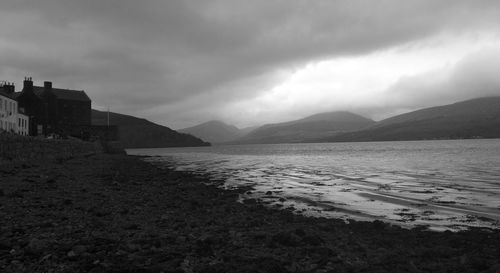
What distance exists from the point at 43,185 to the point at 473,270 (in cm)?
2373

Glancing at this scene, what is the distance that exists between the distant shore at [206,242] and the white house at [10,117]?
4943cm

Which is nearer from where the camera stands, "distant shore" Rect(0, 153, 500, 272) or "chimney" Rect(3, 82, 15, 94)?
"distant shore" Rect(0, 153, 500, 272)

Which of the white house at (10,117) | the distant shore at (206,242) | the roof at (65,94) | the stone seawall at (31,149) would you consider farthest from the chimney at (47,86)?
the distant shore at (206,242)

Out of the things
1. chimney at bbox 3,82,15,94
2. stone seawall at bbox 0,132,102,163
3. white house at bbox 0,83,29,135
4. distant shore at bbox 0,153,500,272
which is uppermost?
chimney at bbox 3,82,15,94

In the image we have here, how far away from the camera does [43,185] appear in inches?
858

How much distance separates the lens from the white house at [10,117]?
57.0 metres

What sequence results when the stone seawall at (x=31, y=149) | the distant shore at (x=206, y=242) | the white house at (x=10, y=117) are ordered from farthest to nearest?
the white house at (x=10, y=117) < the stone seawall at (x=31, y=149) < the distant shore at (x=206, y=242)

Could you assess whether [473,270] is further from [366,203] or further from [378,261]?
[366,203]

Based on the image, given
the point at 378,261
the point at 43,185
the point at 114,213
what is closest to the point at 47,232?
the point at 114,213

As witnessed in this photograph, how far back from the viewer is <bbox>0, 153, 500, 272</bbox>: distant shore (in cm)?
908

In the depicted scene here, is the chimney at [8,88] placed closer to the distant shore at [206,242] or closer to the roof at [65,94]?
the roof at [65,94]

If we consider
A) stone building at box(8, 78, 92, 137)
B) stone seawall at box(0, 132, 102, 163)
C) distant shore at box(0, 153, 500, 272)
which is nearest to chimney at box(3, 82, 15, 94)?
stone building at box(8, 78, 92, 137)

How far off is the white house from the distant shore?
162 ft

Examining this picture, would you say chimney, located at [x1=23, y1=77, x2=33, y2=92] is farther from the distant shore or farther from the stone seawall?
the distant shore
